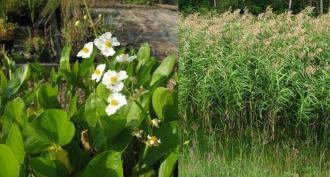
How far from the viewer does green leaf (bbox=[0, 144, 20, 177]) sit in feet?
4.07

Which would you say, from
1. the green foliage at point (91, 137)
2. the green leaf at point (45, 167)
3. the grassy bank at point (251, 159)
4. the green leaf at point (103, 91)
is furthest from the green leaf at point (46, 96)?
the grassy bank at point (251, 159)

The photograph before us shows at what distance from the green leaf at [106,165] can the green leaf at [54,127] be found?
105 millimetres

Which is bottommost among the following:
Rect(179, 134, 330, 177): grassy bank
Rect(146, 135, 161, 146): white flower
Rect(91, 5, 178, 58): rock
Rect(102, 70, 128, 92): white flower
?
Rect(91, 5, 178, 58): rock

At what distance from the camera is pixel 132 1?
4.23 meters

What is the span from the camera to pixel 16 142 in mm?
Answer: 1314

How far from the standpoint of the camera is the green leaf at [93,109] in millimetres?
1417

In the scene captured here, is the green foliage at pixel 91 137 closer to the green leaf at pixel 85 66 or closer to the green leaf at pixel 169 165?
the green leaf at pixel 169 165

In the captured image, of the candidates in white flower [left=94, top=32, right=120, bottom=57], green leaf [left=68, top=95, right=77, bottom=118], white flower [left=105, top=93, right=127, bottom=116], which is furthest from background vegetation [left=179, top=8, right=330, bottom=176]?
white flower [left=94, top=32, right=120, bottom=57]

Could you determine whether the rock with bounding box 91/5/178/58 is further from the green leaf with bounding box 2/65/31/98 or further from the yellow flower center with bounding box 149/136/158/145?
the yellow flower center with bounding box 149/136/158/145

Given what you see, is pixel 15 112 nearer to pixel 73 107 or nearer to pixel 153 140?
pixel 73 107

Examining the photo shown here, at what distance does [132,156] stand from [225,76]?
694 millimetres

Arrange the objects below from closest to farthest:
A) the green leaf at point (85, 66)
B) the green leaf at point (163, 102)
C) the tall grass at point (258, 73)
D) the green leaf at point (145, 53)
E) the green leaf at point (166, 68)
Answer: the tall grass at point (258, 73) → the green leaf at point (163, 102) → the green leaf at point (166, 68) → the green leaf at point (85, 66) → the green leaf at point (145, 53)

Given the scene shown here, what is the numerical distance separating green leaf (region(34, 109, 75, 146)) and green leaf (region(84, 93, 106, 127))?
0.11m

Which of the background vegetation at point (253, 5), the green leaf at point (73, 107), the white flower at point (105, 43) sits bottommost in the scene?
A: the green leaf at point (73, 107)
